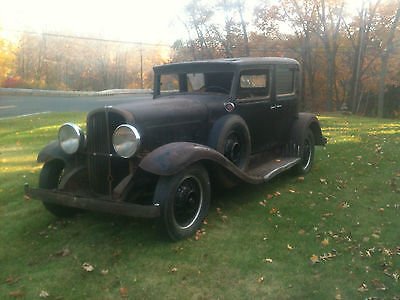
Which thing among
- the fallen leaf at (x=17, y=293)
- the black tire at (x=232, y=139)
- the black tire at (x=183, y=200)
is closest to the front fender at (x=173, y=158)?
the black tire at (x=183, y=200)

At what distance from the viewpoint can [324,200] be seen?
5344 millimetres

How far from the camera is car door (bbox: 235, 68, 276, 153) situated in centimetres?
536

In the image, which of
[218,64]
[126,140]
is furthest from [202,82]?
[126,140]

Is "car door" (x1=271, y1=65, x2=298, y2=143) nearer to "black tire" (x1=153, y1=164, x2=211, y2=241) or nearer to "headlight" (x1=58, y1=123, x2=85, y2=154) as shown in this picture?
"black tire" (x1=153, y1=164, x2=211, y2=241)

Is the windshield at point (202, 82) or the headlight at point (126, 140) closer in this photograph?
the headlight at point (126, 140)

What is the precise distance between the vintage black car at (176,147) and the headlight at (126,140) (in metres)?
0.01

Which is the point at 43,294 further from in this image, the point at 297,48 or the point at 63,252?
the point at 297,48

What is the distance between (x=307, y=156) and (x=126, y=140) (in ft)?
13.4

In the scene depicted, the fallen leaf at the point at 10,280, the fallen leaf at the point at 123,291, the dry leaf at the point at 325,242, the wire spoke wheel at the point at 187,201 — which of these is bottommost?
the fallen leaf at the point at 10,280

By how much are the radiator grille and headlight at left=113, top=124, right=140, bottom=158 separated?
0.21 metres

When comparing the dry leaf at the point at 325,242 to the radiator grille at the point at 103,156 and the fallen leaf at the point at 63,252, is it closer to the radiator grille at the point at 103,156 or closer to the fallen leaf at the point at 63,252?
the radiator grille at the point at 103,156

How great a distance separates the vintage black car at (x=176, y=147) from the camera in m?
3.86

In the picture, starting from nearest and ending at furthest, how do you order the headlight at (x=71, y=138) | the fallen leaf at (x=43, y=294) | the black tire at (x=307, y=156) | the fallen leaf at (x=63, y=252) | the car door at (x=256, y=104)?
1. the fallen leaf at (x=43, y=294)
2. the fallen leaf at (x=63, y=252)
3. the headlight at (x=71, y=138)
4. the car door at (x=256, y=104)
5. the black tire at (x=307, y=156)

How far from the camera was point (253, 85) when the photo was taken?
18.8 feet
